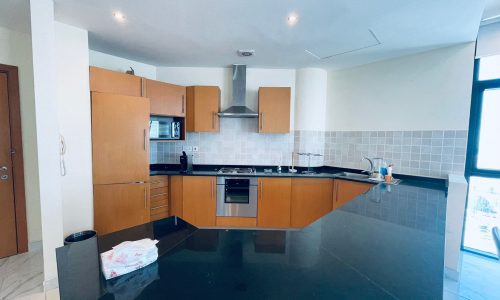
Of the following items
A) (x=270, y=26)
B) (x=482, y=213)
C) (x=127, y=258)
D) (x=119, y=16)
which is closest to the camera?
(x=127, y=258)

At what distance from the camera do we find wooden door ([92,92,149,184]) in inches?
92.4

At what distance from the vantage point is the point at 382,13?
6.14ft

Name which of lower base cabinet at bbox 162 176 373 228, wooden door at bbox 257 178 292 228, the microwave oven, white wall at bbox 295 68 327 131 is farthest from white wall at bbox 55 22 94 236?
white wall at bbox 295 68 327 131

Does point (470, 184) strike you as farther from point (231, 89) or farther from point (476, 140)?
point (231, 89)

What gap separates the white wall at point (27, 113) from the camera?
92.1 inches

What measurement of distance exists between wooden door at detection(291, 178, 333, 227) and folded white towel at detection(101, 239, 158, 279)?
2526 mm

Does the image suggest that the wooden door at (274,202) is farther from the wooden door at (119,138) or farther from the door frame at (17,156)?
the door frame at (17,156)

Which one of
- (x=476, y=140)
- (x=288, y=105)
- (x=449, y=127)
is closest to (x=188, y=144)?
(x=288, y=105)

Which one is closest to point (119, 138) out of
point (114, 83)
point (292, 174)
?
point (114, 83)

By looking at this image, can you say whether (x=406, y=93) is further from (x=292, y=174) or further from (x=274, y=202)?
(x=274, y=202)

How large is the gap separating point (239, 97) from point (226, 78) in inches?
16.2

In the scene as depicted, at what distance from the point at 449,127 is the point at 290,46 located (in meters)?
2.06

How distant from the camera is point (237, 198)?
3.16 m

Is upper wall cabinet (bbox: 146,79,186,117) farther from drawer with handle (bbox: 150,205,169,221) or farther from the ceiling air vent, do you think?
drawer with handle (bbox: 150,205,169,221)
